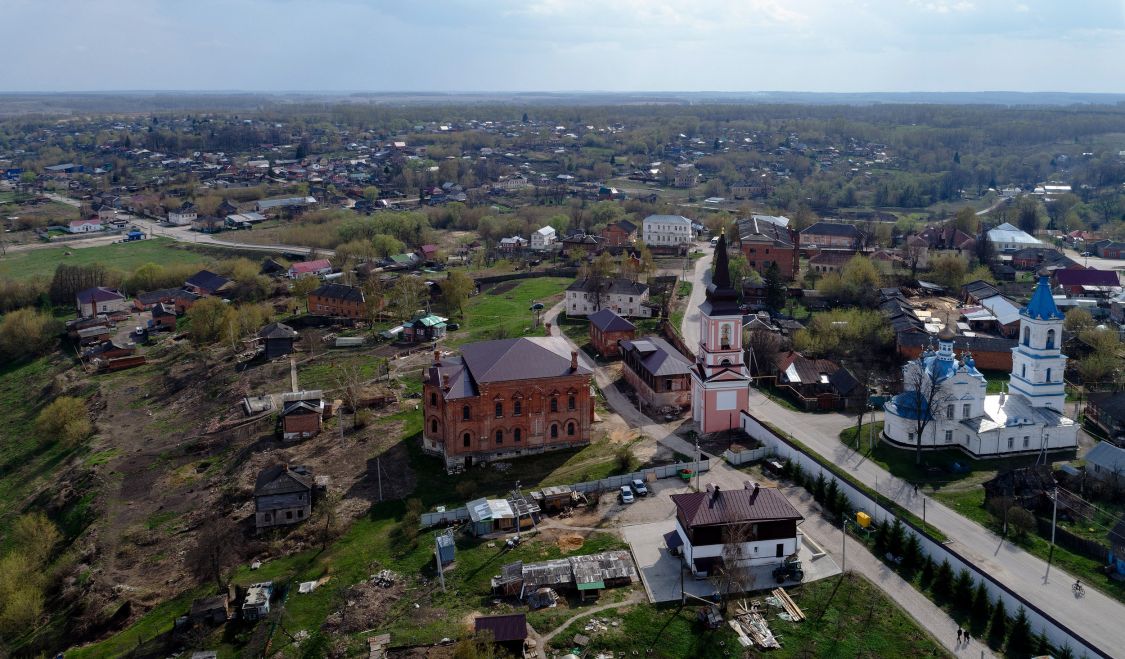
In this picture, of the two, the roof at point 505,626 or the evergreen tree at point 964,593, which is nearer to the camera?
the roof at point 505,626

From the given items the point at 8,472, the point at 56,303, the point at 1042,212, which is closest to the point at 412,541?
the point at 8,472

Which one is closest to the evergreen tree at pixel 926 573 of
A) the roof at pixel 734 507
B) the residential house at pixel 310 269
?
the roof at pixel 734 507

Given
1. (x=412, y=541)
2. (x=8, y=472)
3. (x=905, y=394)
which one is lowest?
(x=8, y=472)

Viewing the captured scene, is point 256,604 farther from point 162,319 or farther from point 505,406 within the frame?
point 162,319

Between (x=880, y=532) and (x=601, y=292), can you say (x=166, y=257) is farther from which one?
(x=880, y=532)

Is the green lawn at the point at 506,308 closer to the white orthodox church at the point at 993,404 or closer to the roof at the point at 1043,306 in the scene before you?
the white orthodox church at the point at 993,404

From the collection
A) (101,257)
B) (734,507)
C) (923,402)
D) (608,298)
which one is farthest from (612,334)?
(101,257)
